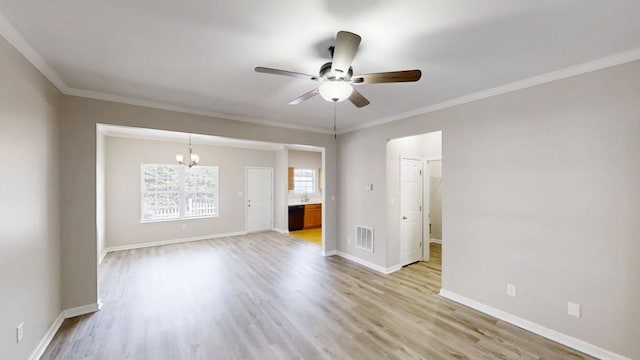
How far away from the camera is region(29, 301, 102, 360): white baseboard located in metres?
2.31

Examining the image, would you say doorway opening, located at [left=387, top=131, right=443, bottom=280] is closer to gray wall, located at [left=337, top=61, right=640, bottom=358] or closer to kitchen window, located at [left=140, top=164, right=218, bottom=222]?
gray wall, located at [left=337, top=61, right=640, bottom=358]

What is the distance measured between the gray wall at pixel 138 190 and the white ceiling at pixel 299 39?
3.30 meters

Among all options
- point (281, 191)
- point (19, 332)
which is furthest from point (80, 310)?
point (281, 191)

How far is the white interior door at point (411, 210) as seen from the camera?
4785mm

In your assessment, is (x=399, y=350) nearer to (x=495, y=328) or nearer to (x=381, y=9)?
(x=495, y=328)

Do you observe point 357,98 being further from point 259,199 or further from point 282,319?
point 259,199

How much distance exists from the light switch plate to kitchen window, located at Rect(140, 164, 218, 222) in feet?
23.4

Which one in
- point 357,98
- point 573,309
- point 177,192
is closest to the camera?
point 357,98

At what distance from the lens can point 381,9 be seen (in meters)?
1.64

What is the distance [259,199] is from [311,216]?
185 centimetres

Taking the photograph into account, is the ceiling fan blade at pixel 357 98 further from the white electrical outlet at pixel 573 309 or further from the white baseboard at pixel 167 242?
the white baseboard at pixel 167 242

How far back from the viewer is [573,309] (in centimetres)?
250

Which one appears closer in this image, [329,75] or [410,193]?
[329,75]

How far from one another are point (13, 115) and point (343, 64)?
2537 millimetres
